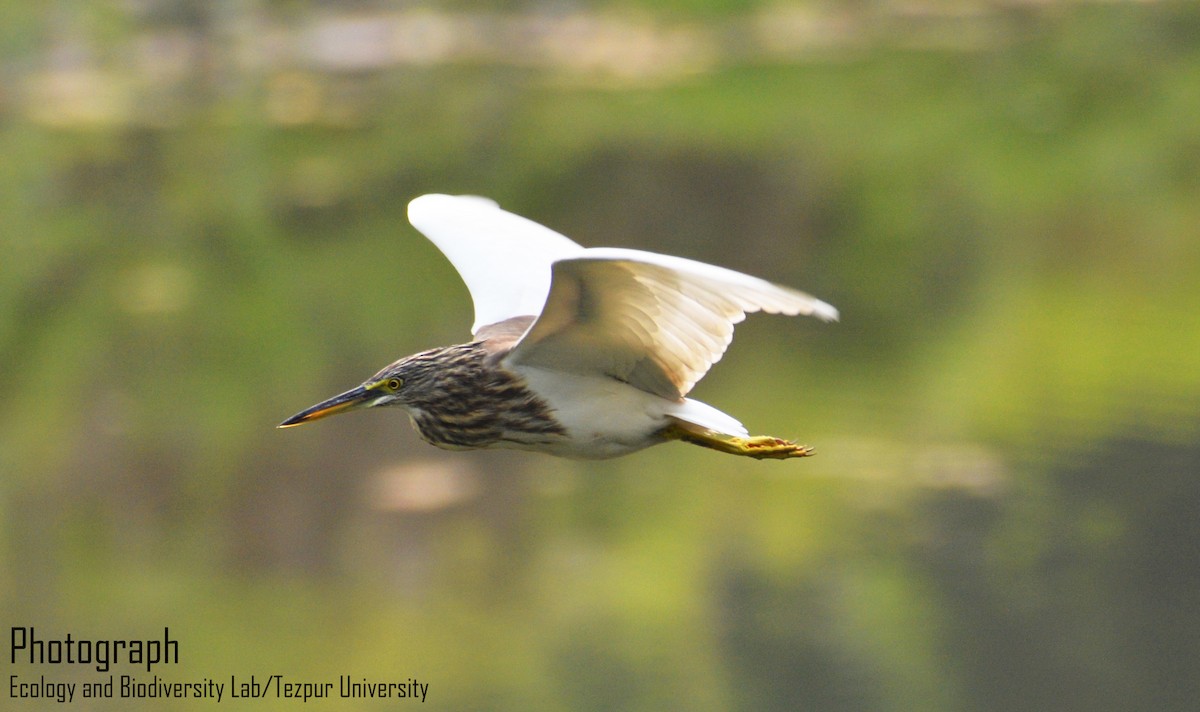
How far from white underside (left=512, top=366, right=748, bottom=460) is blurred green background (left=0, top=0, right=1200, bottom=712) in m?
7.84

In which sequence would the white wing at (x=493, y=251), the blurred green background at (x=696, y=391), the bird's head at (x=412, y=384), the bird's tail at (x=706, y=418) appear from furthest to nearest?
the blurred green background at (x=696, y=391) → the white wing at (x=493, y=251) → the bird's head at (x=412, y=384) → the bird's tail at (x=706, y=418)

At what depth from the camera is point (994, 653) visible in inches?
520

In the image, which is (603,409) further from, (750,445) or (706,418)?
Result: (750,445)

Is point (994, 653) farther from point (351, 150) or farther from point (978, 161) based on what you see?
point (351, 150)

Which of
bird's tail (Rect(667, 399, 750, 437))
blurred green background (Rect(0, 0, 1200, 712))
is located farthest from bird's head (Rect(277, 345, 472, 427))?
blurred green background (Rect(0, 0, 1200, 712))

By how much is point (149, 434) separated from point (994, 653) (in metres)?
7.89

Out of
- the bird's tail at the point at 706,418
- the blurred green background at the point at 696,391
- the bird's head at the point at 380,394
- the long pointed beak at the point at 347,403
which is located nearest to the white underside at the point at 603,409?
the bird's tail at the point at 706,418

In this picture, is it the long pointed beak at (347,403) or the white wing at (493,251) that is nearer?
the long pointed beak at (347,403)

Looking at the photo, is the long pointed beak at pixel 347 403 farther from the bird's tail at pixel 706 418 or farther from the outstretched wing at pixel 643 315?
the bird's tail at pixel 706 418

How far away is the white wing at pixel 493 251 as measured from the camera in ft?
18.3

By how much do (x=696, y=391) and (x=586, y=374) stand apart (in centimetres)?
1128

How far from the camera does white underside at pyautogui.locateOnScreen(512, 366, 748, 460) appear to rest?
491 cm

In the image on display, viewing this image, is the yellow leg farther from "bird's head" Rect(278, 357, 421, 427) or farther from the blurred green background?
the blurred green background

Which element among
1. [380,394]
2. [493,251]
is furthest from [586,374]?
[493,251]
